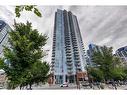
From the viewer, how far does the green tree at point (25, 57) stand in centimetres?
404

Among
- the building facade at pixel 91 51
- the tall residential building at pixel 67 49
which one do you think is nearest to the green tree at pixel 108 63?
the building facade at pixel 91 51

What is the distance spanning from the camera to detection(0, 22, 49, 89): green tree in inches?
159

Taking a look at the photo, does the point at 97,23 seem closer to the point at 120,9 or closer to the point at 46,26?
the point at 120,9

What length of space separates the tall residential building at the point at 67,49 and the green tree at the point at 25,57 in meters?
0.27

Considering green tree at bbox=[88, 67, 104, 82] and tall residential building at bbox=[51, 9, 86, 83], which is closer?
green tree at bbox=[88, 67, 104, 82]

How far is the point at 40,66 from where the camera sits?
4.34 metres

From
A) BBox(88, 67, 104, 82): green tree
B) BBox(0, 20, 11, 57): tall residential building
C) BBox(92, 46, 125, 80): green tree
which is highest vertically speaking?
BBox(0, 20, 11, 57): tall residential building

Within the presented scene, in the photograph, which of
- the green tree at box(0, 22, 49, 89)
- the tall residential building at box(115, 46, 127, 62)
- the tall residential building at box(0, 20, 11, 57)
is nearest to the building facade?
the tall residential building at box(115, 46, 127, 62)

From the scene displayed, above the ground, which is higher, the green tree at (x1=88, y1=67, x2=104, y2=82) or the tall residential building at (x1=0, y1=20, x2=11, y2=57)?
the tall residential building at (x1=0, y1=20, x2=11, y2=57)

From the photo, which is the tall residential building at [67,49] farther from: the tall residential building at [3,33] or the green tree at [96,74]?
the tall residential building at [3,33]

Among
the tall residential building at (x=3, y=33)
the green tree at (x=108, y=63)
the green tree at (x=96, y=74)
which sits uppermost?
the tall residential building at (x=3, y=33)

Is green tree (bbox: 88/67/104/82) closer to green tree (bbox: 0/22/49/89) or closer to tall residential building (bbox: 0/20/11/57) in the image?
green tree (bbox: 0/22/49/89)

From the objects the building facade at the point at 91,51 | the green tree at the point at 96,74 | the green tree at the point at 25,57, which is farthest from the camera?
the building facade at the point at 91,51

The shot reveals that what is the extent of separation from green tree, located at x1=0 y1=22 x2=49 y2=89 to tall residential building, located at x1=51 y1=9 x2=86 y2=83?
0.27m
